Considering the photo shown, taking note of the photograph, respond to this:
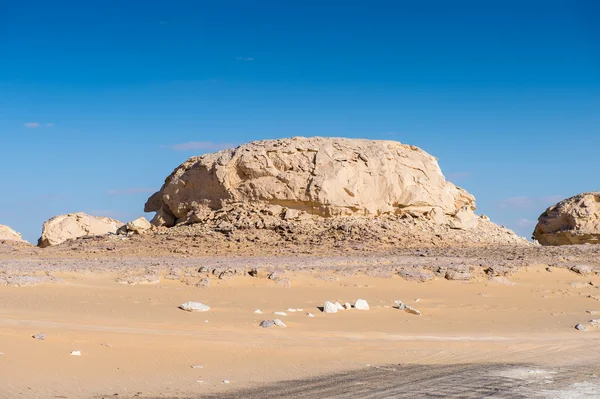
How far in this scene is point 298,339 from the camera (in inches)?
396

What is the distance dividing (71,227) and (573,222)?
24481 mm

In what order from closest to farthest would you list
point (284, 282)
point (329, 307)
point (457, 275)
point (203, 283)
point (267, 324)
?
point (267, 324) → point (329, 307) → point (203, 283) → point (284, 282) → point (457, 275)

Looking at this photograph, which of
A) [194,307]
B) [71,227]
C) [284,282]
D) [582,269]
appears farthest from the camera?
[71,227]

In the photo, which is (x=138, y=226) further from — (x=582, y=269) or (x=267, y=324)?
(x=582, y=269)

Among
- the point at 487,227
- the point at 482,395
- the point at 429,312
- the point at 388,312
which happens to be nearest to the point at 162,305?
the point at 388,312

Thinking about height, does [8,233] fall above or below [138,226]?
above

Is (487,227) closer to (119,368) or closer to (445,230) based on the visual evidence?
(445,230)

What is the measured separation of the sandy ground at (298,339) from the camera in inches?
291

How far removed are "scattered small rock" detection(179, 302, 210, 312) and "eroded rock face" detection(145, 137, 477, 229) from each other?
35.0 feet

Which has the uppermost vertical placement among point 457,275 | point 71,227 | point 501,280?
point 71,227

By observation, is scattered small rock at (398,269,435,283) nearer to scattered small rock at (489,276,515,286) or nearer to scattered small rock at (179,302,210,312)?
scattered small rock at (489,276,515,286)

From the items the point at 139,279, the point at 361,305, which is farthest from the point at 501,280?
the point at 139,279

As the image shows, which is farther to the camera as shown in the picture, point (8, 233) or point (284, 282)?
point (8, 233)

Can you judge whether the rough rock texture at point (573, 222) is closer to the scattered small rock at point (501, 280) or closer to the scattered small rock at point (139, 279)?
the scattered small rock at point (501, 280)
